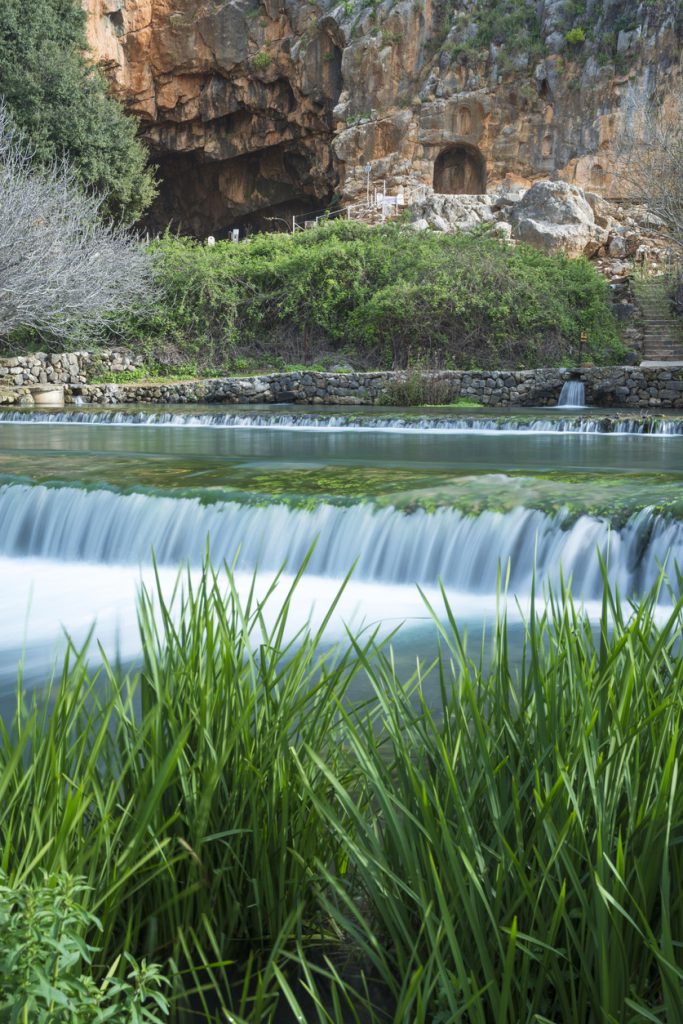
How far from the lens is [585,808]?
1760mm

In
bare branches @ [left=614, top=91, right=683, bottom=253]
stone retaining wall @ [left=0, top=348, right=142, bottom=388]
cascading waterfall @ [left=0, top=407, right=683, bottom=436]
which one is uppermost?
bare branches @ [left=614, top=91, right=683, bottom=253]

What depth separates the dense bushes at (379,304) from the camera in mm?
23000

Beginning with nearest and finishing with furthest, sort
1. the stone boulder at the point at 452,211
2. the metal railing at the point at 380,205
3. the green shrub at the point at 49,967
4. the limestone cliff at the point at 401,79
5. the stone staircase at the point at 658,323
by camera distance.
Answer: the green shrub at the point at 49,967 < the stone staircase at the point at 658,323 < the stone boulder at the point at 452,211 < the metal railing at the point at 380,205 < the limestone cliff at the point at 401,79

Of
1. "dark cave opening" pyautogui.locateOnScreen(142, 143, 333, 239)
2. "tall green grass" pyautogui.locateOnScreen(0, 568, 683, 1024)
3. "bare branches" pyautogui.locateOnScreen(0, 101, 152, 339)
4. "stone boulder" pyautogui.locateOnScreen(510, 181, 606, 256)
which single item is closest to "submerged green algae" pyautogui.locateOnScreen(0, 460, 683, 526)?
"tall green grass" pyautogui.locateOnScreen(0, 568, 683, 1024)

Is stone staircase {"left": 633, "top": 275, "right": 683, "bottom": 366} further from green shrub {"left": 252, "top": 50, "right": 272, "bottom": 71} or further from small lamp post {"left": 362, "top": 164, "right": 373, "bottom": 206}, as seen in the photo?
green shrub {"left": 252, "top": 50, "right": 272, "bottom": 71}

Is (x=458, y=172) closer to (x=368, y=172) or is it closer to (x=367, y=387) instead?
(x=368, y=172)

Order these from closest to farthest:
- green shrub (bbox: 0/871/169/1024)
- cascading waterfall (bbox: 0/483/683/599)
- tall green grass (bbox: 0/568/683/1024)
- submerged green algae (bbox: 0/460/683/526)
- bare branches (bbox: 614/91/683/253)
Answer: green shrub (bbox: 0/871/169/1024)
tall green grass (bbox: 0/568/683/1024)
cascading waterfall (bbox: 0/483/683/599)
submerged green algae (bbox: 0/460/683/526)
bare branches (bbox: 614/91/683/253)

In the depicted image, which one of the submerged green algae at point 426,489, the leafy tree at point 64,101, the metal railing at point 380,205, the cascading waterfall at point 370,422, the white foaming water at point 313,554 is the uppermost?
the leafy tree at point 64,101

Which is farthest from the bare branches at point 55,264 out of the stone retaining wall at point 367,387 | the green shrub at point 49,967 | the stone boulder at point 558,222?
the green shrub at point 49,967

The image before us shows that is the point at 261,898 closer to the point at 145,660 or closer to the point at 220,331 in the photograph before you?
the point at 145,660

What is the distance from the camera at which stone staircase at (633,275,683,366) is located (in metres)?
23.7

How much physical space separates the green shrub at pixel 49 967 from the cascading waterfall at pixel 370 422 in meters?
12.9

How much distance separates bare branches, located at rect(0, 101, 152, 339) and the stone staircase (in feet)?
40.9

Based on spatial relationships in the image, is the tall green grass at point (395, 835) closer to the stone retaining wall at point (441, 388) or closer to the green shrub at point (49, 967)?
the green shrub at point (49, 967)
